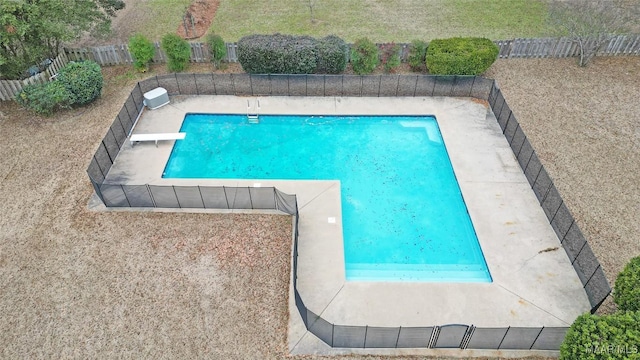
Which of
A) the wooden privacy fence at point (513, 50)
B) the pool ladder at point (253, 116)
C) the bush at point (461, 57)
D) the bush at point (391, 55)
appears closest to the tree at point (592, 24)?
the wooden privacy fence at point (513, 50)

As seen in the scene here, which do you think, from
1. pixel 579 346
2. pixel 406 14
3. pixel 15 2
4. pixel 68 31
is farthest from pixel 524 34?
pixel 15 2

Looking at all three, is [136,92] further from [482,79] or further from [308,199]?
[482,79]

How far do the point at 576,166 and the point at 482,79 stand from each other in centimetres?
640

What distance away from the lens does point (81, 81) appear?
21562 millimetres

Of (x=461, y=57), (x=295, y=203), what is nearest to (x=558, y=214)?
(x=295, y=203)

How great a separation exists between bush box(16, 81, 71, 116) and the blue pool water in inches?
234

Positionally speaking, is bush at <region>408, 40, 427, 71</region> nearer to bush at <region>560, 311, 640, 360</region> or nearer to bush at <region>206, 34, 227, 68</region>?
bush at <region>206, 34, 227, 68</region>

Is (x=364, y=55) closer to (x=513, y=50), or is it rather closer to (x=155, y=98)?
(x=513, y=50)

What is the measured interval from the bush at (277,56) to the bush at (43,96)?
346 inches

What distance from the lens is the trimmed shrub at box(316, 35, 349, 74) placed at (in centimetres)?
2264

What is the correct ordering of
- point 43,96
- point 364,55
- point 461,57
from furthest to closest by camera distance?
point 364,55 → point 461,57 → point 43,96

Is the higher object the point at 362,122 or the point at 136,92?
the point at 136,92

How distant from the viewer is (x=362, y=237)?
1672cm

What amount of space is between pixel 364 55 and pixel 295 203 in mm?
10880
